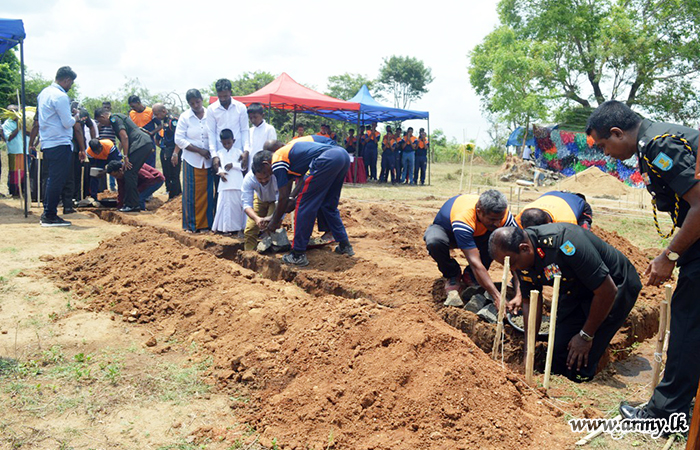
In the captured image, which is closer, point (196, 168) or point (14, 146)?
point (196, 168)

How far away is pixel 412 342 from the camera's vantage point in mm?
3264

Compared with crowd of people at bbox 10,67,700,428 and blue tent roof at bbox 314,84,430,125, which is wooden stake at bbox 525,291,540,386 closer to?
crowd of people at bbox 10,67,700,428

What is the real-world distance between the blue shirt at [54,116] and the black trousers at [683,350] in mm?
7755

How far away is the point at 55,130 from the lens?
7.69 metres

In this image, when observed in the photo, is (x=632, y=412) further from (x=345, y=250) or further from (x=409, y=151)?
(x=409, y=151)

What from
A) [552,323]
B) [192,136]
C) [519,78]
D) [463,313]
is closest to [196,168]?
[192,136]

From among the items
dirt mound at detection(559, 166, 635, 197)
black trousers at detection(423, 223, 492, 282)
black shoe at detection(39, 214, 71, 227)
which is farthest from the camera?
dirt mound at detection(559, 166, 635, 197)

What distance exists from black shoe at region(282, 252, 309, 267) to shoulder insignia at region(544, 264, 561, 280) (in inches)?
111

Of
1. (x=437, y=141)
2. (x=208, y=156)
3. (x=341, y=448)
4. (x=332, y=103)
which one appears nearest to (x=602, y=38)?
(x=332, y=103)

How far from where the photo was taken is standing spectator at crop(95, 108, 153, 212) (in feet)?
30.1

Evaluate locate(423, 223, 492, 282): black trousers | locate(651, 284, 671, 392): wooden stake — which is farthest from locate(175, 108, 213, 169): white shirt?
locate(651, 284, 671, 392): wooden stake

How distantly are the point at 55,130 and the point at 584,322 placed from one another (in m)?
7.33

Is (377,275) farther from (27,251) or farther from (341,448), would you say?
(27,251)

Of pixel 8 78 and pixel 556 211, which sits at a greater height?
pixel 8 78
